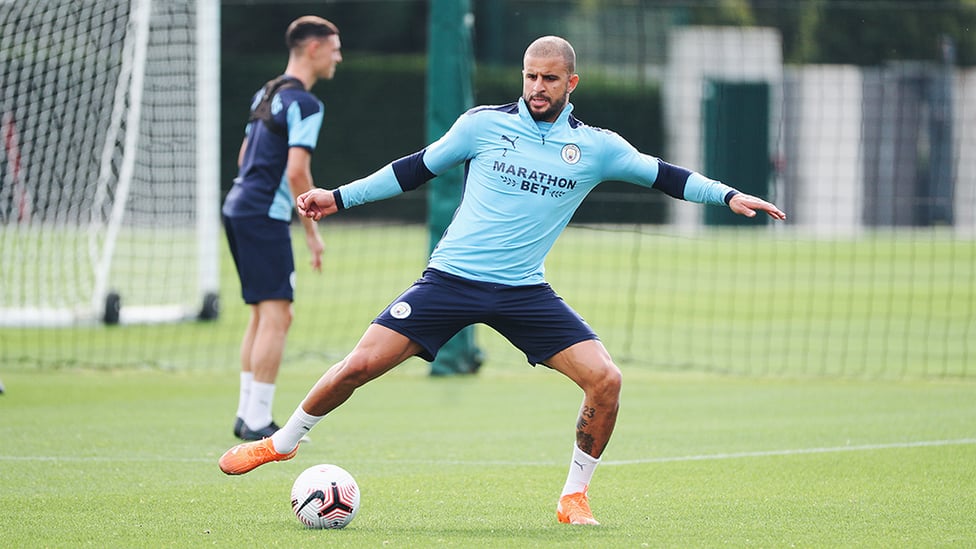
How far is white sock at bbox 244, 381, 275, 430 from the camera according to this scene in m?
8.48

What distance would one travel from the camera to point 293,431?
630cm

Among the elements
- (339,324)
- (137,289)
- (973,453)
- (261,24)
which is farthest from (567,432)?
(261,24)

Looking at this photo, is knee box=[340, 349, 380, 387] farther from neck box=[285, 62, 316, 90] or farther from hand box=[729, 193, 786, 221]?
neck box=[285, 62, 316, 90]

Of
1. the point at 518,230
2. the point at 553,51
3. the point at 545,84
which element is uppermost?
the point at 553,51

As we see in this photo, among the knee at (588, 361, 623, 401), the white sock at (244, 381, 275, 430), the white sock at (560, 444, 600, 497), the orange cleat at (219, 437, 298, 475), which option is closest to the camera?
the knee at (588, 361, 623, 401)

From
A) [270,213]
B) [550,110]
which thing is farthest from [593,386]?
[270,213]

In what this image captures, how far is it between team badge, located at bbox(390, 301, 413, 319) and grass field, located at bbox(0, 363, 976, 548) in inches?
36.8

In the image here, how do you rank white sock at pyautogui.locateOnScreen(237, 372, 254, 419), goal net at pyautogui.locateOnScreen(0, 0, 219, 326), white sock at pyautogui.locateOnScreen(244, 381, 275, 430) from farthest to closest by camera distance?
goal net at pyautogui.locateOnScreen(0, 0, 219, 326) → white sock at pyautogui.locateOnScreen(237, 372, 254, 419) → white sock at pyautogui.locateOnScreen(244, 381, 275, 430)

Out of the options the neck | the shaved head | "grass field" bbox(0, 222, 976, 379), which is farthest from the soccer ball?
"grass field" bbox(0, 222, 976, 379)

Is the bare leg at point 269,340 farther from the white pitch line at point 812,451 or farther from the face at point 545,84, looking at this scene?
the face at point 545,84

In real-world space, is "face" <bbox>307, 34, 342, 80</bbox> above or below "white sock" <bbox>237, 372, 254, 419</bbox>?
above

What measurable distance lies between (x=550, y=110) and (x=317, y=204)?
3.74 feet

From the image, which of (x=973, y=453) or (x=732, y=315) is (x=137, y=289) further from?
(x=973, y=453)

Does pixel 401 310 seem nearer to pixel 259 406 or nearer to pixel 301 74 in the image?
pixel 259 406
